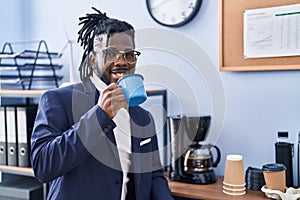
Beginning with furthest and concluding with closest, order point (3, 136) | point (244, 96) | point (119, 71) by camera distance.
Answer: point (3, 136) → point (244, 96) → point (119, 71)

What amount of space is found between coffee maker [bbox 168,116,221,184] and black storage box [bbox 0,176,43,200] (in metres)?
0.72

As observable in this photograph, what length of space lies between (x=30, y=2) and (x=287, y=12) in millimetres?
1624

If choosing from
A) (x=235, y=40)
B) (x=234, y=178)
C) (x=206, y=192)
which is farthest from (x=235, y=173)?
(x=235, y=40)

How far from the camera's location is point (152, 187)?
149 centimetres

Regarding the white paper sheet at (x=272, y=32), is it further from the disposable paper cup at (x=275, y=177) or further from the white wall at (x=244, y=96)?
the disposable paper cup at (x=275, y=177)

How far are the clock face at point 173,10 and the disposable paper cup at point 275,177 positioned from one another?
0.85 meters

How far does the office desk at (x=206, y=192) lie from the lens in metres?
1.53

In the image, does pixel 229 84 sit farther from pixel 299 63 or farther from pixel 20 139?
pixel 20 139

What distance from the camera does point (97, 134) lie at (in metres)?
1.18

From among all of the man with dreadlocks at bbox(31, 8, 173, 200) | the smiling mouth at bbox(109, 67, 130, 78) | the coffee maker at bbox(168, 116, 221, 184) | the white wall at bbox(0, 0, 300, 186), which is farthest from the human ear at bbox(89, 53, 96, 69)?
the white wall at bbox(0, 0, 300, 186)

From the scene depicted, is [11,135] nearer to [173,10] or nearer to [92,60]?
[92,60]

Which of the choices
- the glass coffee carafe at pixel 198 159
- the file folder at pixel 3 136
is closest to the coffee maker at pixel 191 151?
the glass coffee carafe at pixel 198 159

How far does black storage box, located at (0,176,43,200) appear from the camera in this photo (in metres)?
1.94

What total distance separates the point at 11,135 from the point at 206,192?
3.59 feet
